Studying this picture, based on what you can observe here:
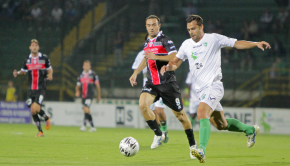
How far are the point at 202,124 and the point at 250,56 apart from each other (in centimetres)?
1331

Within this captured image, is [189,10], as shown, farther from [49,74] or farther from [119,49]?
[49,74]

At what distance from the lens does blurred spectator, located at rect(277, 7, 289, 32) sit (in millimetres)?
20031

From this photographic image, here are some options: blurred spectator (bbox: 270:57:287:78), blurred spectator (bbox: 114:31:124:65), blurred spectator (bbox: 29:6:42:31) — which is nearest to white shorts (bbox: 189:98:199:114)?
blurred spectator (bbox: 270:57:287:78)

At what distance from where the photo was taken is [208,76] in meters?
6.31

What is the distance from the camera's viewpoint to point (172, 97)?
24.2 ft

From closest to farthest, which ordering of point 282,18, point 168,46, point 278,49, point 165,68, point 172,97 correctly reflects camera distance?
point 165,68, point 172,97, point 168,46, point 278,49, point 282,18

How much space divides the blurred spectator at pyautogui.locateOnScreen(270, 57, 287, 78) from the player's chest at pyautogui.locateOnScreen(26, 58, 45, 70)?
913cm

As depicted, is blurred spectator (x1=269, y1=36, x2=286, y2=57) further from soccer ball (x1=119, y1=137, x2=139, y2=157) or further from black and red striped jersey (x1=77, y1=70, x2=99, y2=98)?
soccer ball (x1=119, y1=137, x2=139, y2=157)

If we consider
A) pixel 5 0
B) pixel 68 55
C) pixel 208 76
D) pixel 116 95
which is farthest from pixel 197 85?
pixel 5 0

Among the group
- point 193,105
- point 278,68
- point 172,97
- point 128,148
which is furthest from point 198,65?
point 278,68

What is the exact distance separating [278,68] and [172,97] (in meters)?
11.0

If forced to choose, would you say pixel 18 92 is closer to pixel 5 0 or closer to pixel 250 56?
pixel 5 0

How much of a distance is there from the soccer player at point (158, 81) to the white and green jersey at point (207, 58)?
90cm

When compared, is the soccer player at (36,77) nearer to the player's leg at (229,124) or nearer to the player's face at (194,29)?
the player's leg at (229,124)
